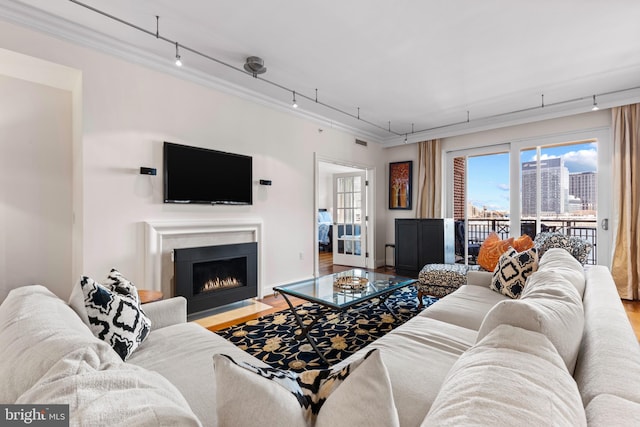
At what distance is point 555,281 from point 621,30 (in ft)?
8.64

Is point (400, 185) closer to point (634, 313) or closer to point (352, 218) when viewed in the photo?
point (352, 218)

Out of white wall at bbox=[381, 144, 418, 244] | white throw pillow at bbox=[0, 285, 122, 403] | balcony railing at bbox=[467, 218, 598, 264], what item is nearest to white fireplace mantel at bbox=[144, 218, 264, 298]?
white throw pillow at bbox=[0, 285, 122, 403]

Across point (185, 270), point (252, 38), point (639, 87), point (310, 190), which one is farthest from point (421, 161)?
point (185, 270)

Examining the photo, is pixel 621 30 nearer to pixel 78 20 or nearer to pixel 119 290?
pixel 119 290

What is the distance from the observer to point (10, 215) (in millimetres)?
2805

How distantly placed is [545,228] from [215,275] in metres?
4.86

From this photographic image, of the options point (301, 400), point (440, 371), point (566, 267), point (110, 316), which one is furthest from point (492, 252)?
point (110, 316)

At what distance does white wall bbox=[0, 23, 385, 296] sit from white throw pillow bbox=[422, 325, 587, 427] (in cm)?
311

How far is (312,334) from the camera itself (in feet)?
9.34

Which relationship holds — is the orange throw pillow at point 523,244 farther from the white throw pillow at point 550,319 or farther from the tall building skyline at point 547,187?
the white throw pillow at point 550,319

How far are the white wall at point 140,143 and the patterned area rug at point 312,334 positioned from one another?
1138 mm

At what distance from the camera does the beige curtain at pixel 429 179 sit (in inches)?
219

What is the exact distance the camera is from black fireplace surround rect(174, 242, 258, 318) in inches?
127

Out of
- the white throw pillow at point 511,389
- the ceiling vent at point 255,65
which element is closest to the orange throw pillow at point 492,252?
the white throw pillow at point 511,389
